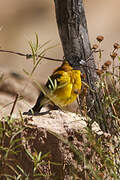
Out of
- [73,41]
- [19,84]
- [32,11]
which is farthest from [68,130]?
[32,11]

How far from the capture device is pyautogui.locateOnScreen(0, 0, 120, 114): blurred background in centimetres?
902

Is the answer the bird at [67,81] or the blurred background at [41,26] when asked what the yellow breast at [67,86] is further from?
the blurred background at [41,26]

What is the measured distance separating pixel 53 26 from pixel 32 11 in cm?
60

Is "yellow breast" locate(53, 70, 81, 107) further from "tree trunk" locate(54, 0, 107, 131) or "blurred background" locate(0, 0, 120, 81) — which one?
"blurred background" locate(0, 0, 120, 81)

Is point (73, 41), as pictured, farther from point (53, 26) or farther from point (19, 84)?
point (53, 26)

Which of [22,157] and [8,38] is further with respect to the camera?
[8,38]

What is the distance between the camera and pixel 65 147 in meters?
3.28

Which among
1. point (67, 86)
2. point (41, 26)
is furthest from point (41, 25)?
point (67, 86)

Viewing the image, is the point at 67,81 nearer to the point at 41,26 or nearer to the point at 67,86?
the point at 67,86

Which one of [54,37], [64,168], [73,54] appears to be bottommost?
[64,168]

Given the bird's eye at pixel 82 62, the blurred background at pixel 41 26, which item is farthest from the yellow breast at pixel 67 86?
the blurred background at pixel 41 26

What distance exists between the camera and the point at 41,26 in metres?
9.60

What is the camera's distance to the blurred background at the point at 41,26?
902 cm

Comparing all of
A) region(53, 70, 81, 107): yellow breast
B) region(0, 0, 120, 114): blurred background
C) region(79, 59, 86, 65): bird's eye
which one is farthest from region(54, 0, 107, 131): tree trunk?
region(0, 0, 120, 114): blurred background
